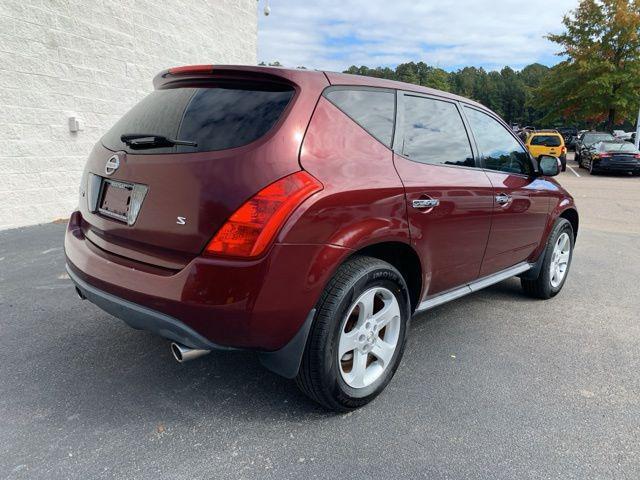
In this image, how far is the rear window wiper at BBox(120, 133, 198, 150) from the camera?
227 centimetres

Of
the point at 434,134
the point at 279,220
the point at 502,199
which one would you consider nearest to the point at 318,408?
the point at 279,220

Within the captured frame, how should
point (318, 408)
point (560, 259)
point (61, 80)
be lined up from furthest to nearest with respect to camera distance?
point (61, 80) → point (560, 259) → point (318, 408)

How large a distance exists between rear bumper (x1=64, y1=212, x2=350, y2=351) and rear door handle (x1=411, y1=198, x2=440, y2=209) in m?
0.62

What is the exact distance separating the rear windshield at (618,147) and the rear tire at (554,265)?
57.0ft

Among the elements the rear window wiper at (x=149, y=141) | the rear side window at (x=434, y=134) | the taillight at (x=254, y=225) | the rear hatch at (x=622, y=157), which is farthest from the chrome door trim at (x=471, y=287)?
the rear hatch at (x=622, y=157)

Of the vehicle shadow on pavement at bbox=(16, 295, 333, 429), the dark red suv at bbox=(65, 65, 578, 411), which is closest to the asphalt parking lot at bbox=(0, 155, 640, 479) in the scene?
the vehicle shadow on pavement at bbox=(16, 295, 333, 429)

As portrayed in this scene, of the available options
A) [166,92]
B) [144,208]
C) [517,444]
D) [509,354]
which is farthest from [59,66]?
[517,444]

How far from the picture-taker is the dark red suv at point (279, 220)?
6.80 ft

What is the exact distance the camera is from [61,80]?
6980 mm

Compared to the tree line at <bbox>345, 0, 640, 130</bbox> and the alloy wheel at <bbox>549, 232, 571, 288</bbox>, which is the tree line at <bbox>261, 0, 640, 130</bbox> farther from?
the alloy wheel at <bbox>549, 232, 571, 288</bbox>

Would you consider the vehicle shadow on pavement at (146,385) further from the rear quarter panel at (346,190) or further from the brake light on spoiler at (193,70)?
the brake light on spoiler at (193,70)

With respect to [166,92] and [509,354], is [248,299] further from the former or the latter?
[509,354]

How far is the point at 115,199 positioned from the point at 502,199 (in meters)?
2.60

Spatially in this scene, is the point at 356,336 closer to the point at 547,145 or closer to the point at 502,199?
the point at 502,199
